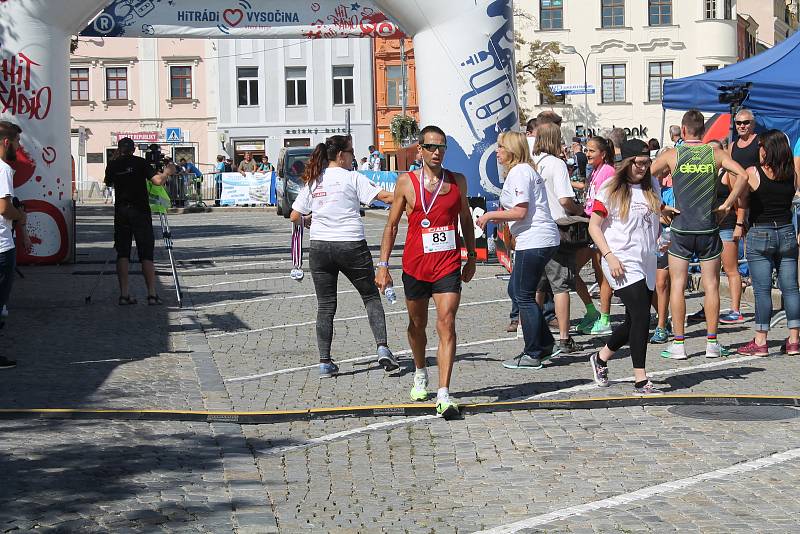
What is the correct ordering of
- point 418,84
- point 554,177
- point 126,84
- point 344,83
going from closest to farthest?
point 554,177 < point 418,84 < point 126,84 < point 344,83

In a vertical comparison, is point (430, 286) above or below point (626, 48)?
below

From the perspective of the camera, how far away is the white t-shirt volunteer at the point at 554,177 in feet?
35.8

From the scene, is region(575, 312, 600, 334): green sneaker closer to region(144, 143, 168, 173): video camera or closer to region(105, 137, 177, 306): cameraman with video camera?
region(105, 137, 177, 306): cameraman with video camera

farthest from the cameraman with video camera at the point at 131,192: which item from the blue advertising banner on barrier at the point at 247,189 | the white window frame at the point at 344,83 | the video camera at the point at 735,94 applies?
the white window frame at the point at 344,83

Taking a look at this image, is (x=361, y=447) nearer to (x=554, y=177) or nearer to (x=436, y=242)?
(x=436, y=242)

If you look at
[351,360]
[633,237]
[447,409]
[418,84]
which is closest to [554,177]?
[633,237]

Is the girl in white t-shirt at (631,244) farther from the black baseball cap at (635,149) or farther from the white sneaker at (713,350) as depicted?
the white sneaker at (713,350)

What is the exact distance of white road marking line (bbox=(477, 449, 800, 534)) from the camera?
592cm

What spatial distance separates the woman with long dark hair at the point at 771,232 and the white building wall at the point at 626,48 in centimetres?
5644

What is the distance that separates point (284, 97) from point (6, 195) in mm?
56100

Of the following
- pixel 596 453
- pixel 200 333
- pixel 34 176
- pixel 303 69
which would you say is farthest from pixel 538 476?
pixel 303 69

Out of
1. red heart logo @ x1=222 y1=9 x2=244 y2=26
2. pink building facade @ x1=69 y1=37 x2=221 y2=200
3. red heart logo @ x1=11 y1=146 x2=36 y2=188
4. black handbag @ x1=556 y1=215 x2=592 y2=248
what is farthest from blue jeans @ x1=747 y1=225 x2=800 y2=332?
pink building facade @ x1=69 y1=37 x2=221 y2=200

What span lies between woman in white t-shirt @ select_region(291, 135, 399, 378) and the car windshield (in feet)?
87.4

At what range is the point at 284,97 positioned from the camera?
6575 centimetres
